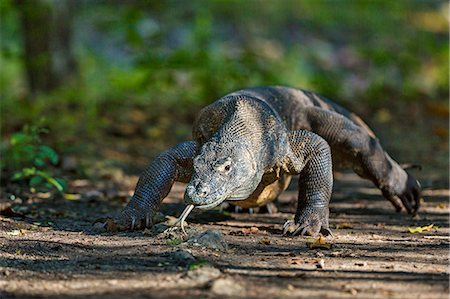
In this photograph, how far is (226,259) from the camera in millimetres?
3941

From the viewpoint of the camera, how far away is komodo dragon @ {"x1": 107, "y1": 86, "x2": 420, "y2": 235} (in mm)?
4680

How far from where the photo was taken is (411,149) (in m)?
9.54

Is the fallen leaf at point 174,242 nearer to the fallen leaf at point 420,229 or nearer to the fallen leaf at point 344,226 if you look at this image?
the fallen leaf at point 344,226

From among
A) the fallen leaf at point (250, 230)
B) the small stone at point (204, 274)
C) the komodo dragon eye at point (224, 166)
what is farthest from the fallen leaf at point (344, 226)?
the small stone at point (204, 274)

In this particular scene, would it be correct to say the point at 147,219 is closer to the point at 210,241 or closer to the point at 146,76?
the point at 210,241

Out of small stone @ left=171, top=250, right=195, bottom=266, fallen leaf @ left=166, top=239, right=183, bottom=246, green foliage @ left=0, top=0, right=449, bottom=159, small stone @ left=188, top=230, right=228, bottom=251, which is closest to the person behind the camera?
small stone @ left=171, top=250, right=195, bottom=266

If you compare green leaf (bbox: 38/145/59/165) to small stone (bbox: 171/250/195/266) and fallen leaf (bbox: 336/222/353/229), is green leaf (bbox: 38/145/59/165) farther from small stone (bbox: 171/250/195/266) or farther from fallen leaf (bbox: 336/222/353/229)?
small stone (bbox: 171/250/195/266)

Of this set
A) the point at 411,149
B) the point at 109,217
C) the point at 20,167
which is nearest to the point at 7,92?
the point at 20,167

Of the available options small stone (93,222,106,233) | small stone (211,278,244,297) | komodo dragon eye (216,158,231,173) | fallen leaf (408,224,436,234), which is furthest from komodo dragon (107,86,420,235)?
small stone (211,278,244,297)

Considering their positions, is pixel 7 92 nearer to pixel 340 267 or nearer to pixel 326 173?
pixel 326 173

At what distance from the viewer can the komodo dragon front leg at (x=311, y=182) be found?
4891 millimetres

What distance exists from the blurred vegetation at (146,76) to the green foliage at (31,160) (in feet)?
3.21

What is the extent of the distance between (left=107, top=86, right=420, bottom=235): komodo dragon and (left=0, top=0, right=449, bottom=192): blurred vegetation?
296cm

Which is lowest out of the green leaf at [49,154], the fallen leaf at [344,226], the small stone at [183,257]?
the fallen leaf at [344,226]
